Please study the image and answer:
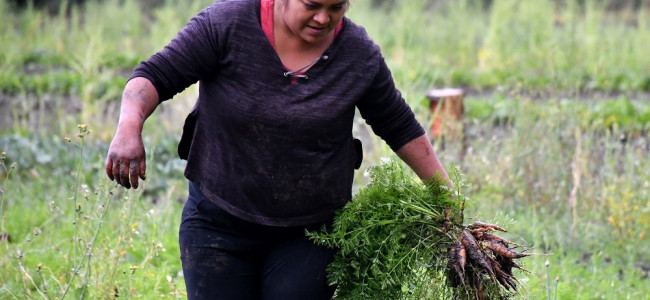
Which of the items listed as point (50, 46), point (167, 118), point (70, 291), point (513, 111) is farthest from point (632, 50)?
point (70, 291)

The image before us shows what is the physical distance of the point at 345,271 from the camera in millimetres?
2740

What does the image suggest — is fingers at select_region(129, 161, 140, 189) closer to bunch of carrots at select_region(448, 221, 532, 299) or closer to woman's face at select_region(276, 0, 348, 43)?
woman's face at select_region(276, 0, 348, 43)

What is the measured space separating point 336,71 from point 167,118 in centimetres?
506

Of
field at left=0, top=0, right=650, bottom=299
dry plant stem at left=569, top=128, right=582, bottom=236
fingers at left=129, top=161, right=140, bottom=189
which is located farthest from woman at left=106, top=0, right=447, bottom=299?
dry plant stem at left=569, top=128, right=582, bottom=236

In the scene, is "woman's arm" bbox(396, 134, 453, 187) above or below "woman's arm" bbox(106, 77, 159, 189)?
below

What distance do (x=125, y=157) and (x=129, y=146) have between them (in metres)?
0.03

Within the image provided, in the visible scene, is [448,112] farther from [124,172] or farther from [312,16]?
[124,172]

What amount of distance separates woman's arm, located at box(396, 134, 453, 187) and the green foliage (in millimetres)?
155

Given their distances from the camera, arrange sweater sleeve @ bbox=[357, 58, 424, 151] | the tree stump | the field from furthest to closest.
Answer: the tree stump → the field → sweater sleeve @ bbox=[357, 58, 424, 151]

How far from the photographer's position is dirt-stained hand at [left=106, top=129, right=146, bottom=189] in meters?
2.42

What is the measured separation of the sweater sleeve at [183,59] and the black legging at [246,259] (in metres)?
0.42

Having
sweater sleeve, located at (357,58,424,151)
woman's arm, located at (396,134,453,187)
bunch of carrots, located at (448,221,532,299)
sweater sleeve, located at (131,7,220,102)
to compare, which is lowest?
bunch of carrots, located at (448,221,532,299)

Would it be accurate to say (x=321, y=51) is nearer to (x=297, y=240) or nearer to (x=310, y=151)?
(x=310, y=151)

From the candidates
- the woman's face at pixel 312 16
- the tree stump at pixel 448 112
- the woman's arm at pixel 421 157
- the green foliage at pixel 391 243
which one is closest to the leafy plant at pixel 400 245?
the green foliage at pixel 391 243
